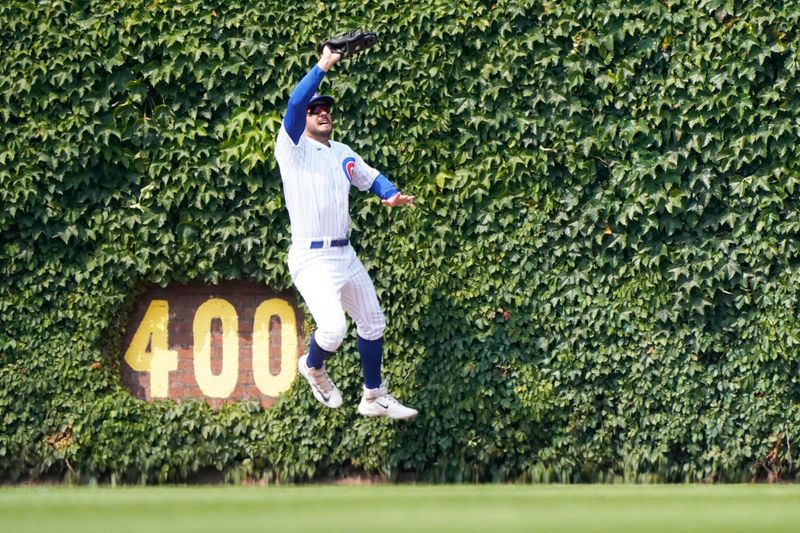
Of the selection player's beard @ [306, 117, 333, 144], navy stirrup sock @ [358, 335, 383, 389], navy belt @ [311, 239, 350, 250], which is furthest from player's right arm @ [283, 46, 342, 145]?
navy stirrup sock @ [358, 335, 383, 389]

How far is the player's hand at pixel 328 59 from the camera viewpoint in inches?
267

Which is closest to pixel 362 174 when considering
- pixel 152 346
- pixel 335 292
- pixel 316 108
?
pixel 316 108

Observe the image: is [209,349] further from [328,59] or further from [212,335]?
[328,59]

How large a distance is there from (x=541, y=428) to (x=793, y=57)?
2915 mm

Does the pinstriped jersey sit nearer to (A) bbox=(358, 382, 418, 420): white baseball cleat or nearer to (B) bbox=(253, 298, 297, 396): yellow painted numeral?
(A) bbox=(358, 382, 418, 420): white baseball cleat

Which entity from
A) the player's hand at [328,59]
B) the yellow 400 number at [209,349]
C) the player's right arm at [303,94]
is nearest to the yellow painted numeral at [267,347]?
the yellow 400 number at [209,349]

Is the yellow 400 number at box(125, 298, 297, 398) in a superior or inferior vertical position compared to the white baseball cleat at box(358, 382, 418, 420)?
superior

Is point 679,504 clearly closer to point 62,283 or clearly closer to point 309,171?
point 309,171

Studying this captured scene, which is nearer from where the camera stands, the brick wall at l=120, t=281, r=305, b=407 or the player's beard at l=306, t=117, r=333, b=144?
the player's beard at l=306, t=117, r=333, b=144

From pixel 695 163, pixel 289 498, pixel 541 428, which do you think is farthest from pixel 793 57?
pixel 289 498

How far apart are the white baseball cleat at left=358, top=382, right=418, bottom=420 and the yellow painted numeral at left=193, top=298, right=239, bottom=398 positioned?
121 centimetres

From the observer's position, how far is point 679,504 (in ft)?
19.8

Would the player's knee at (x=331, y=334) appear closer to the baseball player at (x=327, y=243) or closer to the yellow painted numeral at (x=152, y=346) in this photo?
the baseball player at (x=327, y=243)

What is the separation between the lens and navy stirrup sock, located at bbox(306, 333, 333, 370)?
7418mm
